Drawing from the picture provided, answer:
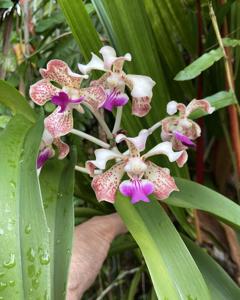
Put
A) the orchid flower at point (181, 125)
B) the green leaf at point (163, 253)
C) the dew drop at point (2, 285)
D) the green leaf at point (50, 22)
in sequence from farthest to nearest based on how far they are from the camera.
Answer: the green leaf at point (50, 22), the orchid flower at point (181, 125), the green leaf at point (163, 253), the dew drop at point (2, 285)

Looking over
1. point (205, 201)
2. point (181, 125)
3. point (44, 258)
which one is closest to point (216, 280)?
point (205, 201)

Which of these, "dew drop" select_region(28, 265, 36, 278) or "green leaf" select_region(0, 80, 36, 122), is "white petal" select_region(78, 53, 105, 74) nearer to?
"green leaf" select_region(0, 80, 36, 122)

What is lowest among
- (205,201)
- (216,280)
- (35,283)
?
(216,280)

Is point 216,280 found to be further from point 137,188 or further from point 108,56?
point 108,56

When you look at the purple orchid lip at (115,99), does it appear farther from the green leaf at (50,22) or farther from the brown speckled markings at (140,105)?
the green leaf at (50,22)

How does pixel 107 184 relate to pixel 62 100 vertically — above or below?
below

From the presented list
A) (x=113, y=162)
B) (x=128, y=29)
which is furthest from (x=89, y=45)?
(x=113, y=162)

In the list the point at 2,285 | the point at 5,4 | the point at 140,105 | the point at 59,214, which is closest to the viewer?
the point at 2,285

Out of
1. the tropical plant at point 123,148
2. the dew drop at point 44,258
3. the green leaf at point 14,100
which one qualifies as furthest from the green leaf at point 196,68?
the dew drop at point 44,258
